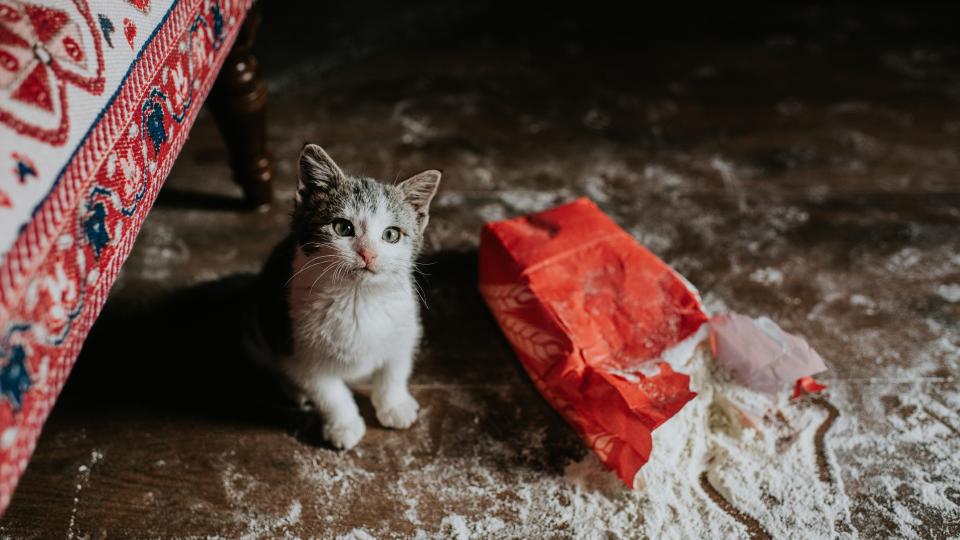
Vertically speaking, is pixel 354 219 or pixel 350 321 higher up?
pixel 354 219

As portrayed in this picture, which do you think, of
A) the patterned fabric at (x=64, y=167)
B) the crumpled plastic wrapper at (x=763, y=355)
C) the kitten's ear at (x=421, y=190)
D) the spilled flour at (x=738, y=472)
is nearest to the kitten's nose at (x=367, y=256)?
Answer: the kitten's ear at (x=421, y=190)

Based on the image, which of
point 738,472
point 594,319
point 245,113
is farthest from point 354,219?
point 738,472

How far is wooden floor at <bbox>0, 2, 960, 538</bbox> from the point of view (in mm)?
1067

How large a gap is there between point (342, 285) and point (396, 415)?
30 centimetres

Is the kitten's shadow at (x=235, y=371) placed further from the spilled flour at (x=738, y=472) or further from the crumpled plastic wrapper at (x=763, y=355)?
the crumpled plastic wrapper at (x=763, y=355)

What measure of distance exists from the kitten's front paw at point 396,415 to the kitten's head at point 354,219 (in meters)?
0.30

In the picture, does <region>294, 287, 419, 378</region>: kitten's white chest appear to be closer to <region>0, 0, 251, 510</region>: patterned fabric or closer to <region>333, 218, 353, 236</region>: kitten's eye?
<region>333, 218, 353, 236</region>: kitten's eye

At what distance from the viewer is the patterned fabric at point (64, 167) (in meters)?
0.64

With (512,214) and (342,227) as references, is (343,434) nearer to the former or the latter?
(342,227)

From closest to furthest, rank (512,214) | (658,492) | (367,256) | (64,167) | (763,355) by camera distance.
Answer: (64,167) → (367,256) → (658,492) → (763,355) → (512,214)

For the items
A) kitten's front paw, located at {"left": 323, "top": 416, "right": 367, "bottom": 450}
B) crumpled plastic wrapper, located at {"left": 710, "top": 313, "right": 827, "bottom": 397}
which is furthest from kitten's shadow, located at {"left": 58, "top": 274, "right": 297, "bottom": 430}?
crumpled plastic wrapper, located at {"left": 710, "top": 313, "right": 827, "bottom": 397}

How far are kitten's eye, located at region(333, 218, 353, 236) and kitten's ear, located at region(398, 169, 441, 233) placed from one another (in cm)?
9

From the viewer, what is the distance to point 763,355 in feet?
3.88

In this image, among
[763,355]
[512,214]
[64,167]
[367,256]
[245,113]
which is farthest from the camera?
[512,214]
